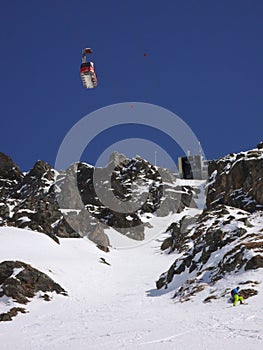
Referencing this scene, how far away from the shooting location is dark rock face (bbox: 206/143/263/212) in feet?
178

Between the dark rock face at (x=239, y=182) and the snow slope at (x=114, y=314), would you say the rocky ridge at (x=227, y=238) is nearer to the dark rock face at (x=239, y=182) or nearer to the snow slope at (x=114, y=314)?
the dark rock face at (x=239, y=182)

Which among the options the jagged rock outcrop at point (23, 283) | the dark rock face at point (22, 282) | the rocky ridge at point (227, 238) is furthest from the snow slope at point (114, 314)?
the rocky ridge at point (227, 238)

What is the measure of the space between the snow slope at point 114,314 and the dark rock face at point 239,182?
14.2m

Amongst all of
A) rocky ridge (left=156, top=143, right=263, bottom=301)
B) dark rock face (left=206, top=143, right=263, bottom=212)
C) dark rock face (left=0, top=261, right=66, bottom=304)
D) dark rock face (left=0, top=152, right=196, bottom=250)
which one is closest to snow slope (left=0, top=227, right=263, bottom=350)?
dark rock face (left=0, top=261, right=66, bottom=304)

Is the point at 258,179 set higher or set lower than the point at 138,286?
higher

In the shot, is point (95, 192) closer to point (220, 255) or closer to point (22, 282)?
point (22, 282)

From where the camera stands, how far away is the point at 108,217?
99.7 m

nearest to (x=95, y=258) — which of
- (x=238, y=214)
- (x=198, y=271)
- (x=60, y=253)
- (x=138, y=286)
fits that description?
(x=60, y=253)

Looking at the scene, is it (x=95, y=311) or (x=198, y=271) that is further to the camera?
(x=198, y=271)

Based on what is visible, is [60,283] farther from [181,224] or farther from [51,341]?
[181,224]

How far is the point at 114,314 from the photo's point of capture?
26.5 m

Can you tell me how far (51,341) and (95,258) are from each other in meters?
38.3

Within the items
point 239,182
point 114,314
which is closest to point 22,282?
point 114,314

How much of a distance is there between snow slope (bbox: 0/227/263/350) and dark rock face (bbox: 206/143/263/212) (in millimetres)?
14209
